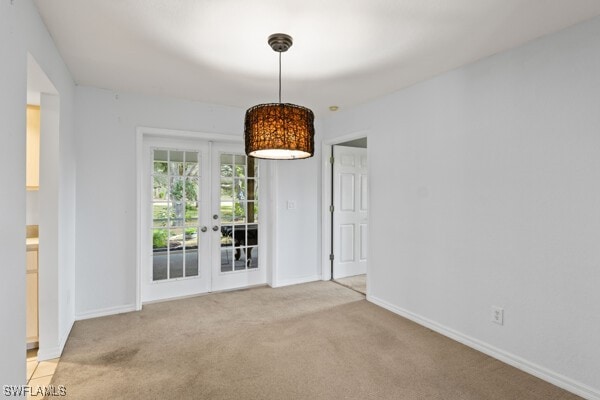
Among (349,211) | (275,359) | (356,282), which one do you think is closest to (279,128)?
(275,359)

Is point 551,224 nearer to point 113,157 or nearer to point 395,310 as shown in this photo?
point 395,310

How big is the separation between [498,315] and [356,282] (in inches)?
89.5

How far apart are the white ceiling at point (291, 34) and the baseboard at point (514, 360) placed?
2330 millimetres

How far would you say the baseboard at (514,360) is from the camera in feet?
6.87

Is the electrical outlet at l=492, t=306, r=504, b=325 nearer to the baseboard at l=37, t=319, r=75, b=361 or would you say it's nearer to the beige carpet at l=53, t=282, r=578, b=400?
the beige carpet at l=53, t=282, r=578, b=400

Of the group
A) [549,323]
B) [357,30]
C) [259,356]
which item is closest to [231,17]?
[357,30]

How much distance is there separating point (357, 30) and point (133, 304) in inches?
136

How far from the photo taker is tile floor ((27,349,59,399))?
222 centimetres

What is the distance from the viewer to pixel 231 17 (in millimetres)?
2088

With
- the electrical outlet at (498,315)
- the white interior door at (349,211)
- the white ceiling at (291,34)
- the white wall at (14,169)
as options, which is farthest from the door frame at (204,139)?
the electrical outlet at (498,315)

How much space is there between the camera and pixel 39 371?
236 centimetres

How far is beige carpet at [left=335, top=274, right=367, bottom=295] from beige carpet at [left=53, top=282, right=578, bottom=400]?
75 centimetres

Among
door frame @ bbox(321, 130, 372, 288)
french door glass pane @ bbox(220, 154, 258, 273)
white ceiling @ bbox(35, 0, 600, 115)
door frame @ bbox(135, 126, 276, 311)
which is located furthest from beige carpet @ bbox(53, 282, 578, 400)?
white ceiling @ bbox(35, 0, 600, 115)

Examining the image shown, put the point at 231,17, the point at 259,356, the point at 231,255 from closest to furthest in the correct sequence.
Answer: the point at 231,17, the point at 259,356, the point at 231,255
